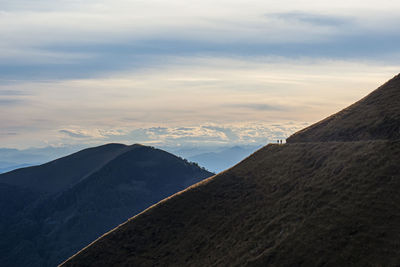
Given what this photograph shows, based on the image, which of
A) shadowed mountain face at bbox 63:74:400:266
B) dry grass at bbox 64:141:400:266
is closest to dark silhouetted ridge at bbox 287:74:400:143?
shadowed mountain face at bbox 63:74:400:266

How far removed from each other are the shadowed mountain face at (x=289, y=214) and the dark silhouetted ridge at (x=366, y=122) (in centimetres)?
43

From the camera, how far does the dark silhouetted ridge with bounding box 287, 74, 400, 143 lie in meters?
78.1

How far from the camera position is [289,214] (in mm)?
64125

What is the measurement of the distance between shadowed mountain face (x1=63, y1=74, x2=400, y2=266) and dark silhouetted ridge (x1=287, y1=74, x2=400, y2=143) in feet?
1.41

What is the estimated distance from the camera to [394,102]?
85.6 meters

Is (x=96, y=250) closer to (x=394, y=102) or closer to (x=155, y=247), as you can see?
(x=155, y=247)

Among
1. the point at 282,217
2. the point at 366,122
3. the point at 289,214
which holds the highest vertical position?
the point at 366,122

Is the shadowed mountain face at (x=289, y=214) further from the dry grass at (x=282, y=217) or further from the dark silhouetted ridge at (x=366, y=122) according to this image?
the dark silhouetted ridge at (x=366, y=122)

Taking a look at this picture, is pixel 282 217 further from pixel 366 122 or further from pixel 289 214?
pixel 366 122

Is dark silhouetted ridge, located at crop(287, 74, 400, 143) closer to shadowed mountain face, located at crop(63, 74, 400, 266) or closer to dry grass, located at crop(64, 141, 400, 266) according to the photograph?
shadowed mountain face, located at crop(63, 74, 400, 266)

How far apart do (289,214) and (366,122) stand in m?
33.0

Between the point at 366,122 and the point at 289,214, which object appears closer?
the point at 289,214

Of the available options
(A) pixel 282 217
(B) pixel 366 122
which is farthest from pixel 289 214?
(B) pixel 366 122

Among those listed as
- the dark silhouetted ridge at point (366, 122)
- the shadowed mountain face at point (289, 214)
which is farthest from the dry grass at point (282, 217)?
the dark silhouetted ridge at point (366, 122)
